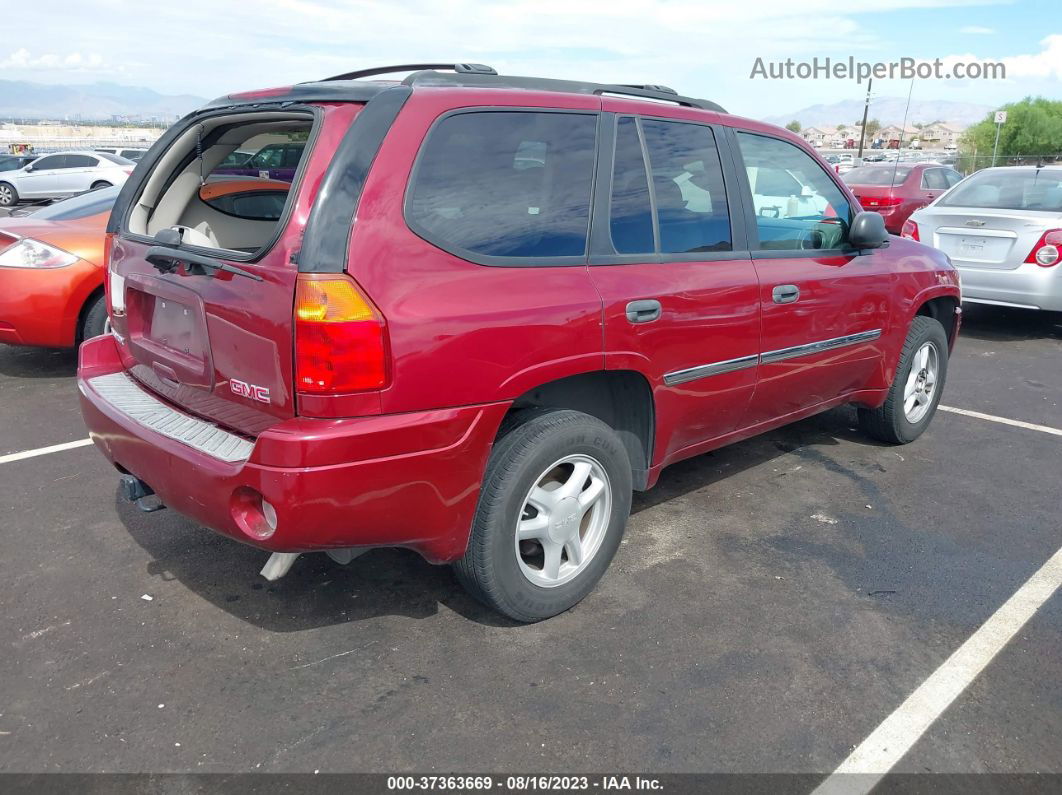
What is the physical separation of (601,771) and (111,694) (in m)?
1.53

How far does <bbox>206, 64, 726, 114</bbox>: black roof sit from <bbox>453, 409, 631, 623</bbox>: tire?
1152 mm

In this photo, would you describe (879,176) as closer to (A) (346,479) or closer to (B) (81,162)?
(A) (346,479)

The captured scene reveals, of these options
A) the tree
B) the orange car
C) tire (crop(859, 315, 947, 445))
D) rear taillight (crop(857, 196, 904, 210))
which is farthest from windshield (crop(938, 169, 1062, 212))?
the tree

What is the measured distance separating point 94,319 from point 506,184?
14.2ft

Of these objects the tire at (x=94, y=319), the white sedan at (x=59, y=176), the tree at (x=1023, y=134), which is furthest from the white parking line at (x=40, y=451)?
the tree at (x=1023, y=134)

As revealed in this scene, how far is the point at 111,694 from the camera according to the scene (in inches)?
105

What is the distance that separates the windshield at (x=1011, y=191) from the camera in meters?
8.12

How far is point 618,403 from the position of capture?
3.37m

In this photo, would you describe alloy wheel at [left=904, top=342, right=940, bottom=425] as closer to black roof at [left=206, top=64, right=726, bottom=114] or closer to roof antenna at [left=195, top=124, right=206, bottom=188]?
black roof at [left=206, top=64, right=726, bottom=114]

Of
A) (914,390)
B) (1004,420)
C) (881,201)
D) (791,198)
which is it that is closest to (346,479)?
(791,198)

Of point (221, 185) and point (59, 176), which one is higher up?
point (221, 185)

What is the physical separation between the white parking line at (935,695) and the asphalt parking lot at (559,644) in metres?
0.04

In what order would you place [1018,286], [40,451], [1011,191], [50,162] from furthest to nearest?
[50,162] < [1011,191] < [1018,286] < [40,451]

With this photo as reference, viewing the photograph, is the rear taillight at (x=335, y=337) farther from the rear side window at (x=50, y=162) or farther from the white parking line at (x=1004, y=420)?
the rear side window at (x=50, y=162)
